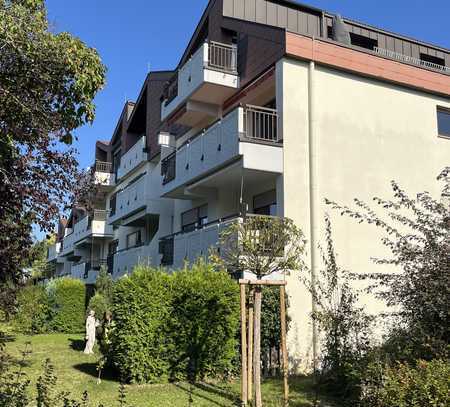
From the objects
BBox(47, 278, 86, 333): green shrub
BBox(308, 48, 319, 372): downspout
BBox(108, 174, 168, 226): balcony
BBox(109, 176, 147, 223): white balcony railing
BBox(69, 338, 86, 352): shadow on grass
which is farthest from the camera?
BBox(47, 278, 86, 333): green shrub

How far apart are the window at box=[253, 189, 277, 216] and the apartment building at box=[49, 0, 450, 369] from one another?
0.04 meters

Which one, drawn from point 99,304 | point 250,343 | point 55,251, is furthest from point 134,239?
point 55,251

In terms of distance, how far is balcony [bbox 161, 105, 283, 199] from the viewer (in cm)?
1466

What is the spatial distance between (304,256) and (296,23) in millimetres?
9094

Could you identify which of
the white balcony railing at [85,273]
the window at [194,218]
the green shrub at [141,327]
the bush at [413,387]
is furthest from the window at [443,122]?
the white balcony railing at [85,273]

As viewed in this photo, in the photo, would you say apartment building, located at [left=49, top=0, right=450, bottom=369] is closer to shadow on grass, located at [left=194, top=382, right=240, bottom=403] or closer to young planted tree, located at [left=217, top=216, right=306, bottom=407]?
shadow on grass, located at [left=194, top=382, right=240, bottom=403]

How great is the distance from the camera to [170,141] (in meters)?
25.0

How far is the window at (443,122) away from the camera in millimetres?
18047

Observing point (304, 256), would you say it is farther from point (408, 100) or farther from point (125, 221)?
point (125, 221)

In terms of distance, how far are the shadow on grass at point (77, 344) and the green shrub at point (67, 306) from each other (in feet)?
16.4

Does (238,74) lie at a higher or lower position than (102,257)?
higher

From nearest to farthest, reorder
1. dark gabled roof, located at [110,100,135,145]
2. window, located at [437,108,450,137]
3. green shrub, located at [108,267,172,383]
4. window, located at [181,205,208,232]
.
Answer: green shrub, located at [108,267,172,383] < window, located at [437,108,450,137] < window, located at [181,205,208,232] < dark gabled roof, located at [110,100,135,145]

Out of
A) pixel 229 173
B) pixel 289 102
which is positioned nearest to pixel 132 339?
pixel 229 173

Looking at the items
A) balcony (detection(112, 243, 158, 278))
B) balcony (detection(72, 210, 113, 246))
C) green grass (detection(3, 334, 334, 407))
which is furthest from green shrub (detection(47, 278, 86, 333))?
green grass (detection(3, 334, 334, 407))
